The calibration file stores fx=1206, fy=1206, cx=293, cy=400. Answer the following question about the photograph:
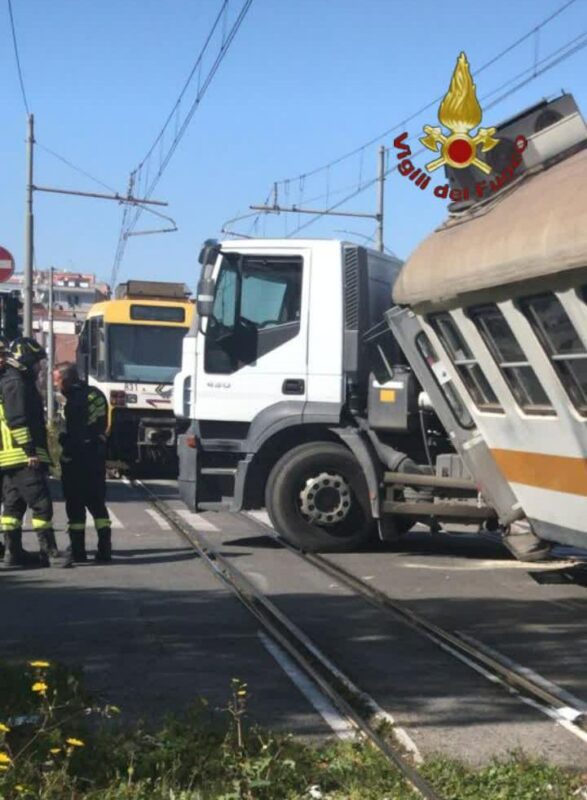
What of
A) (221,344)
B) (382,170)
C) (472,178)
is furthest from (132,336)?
(472,178)

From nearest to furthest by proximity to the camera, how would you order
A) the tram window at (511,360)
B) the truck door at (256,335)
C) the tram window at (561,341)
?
the tram window at (561,341), the tram window at (511,360), the truck door at (256,335)

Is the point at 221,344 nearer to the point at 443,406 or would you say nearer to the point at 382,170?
the point at 443,406

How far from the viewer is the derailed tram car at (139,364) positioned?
2130cm

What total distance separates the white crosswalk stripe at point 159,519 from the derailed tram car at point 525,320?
4992 mm

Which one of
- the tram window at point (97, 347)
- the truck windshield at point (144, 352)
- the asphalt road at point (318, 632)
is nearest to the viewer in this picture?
the asphalt road at point (318, 632)

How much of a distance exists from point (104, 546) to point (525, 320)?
190 inches

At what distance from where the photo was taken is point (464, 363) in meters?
9.14

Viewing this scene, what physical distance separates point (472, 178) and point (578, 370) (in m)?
1.92

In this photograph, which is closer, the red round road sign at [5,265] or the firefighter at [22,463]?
the firefighter at [22,463]

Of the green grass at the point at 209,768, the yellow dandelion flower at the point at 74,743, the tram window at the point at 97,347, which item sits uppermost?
the tram window at the point at 97,347

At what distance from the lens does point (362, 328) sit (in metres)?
11.9

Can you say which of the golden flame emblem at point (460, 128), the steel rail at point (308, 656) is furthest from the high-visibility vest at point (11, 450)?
the golden flame emblem at point (460, 128)

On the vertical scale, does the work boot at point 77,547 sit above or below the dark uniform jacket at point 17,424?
below

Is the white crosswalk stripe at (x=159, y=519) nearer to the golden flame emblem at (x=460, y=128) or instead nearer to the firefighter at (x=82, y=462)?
the firefighter at (x=82, y=462)
